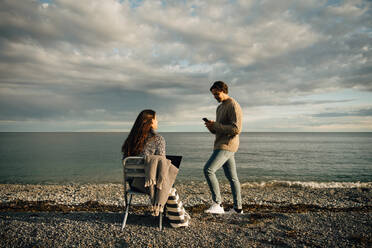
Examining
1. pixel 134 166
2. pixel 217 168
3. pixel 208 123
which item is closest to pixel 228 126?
pixel 208 123

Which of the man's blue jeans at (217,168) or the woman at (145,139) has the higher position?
the woman at (145,139)

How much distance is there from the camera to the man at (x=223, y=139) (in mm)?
5148

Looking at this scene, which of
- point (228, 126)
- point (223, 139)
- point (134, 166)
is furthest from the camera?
point (223, 139)

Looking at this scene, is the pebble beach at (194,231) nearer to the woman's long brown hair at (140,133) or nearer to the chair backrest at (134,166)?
the chair backrest at (134,166)

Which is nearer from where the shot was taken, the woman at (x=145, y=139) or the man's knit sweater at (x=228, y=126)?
the woman at (x=145, y=139)

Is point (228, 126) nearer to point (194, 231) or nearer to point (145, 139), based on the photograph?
point (145, 139)

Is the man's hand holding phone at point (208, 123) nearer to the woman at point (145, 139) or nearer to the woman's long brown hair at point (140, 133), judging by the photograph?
the woman at point (145, 139)

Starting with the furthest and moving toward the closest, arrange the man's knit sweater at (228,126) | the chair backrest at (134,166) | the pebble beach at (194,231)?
the man's knit sweater at (228,126)
the chair backrest at (134,166)
the pebble beach at (194,231)

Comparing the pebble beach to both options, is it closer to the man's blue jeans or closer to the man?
the man's blue jeans

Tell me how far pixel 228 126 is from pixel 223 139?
1.15 ft

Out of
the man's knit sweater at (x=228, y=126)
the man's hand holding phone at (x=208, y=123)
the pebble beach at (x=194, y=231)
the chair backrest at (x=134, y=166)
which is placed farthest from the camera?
the man's hand holding phone at (x=208, y=123)

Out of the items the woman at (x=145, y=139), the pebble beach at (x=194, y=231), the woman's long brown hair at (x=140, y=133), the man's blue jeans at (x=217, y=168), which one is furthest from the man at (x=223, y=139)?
the woman's long brown hair at (x=140, y=133)

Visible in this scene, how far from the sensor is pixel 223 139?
5.29 meters

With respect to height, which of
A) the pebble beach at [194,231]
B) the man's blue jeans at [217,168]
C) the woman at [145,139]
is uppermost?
the woman at [145,139]
